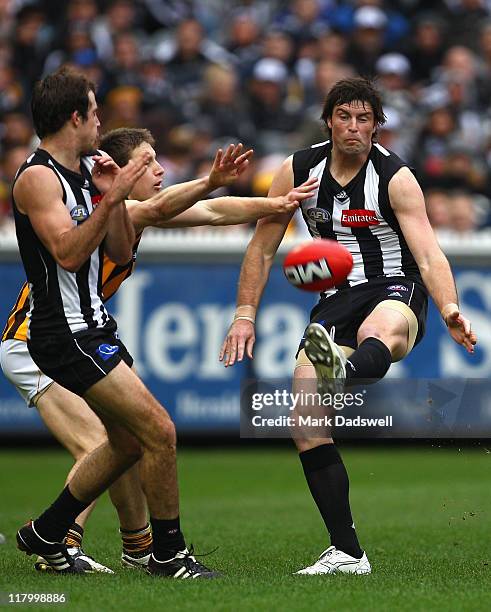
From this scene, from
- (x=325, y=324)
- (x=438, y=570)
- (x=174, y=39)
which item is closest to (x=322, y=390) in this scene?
(x=325, y=324)

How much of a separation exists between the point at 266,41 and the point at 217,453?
18.3 feet

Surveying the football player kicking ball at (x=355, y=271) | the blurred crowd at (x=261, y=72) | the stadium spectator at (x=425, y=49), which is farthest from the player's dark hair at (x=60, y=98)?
the stadium spectator at (x=425, y=49)

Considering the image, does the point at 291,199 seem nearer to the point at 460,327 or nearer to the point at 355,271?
the point at 355,271

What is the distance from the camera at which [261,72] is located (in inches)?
584

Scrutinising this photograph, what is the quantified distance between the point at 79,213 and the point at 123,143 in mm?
909

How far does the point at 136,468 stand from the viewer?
701 cm

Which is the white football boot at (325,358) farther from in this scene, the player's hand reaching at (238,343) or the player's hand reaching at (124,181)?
the player's hand reaching at (124,181)

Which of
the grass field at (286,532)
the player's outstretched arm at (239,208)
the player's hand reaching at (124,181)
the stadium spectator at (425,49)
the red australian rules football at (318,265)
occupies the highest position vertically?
the stadium spectator at (425,49)

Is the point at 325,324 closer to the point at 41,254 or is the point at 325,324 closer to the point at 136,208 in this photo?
the point at 136,208

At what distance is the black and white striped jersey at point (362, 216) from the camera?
6781mm

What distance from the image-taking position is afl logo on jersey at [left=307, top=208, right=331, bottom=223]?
691cm

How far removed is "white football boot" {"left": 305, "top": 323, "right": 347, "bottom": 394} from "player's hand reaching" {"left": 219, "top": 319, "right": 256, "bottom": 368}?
632 millimetres

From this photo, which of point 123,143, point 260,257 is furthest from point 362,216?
point 123,143

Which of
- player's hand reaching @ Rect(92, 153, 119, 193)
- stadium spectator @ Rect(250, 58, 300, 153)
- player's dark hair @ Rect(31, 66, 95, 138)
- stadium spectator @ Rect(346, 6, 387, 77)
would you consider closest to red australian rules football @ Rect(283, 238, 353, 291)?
player's hand reaching @ Rect(92, 153, 119, 193)
